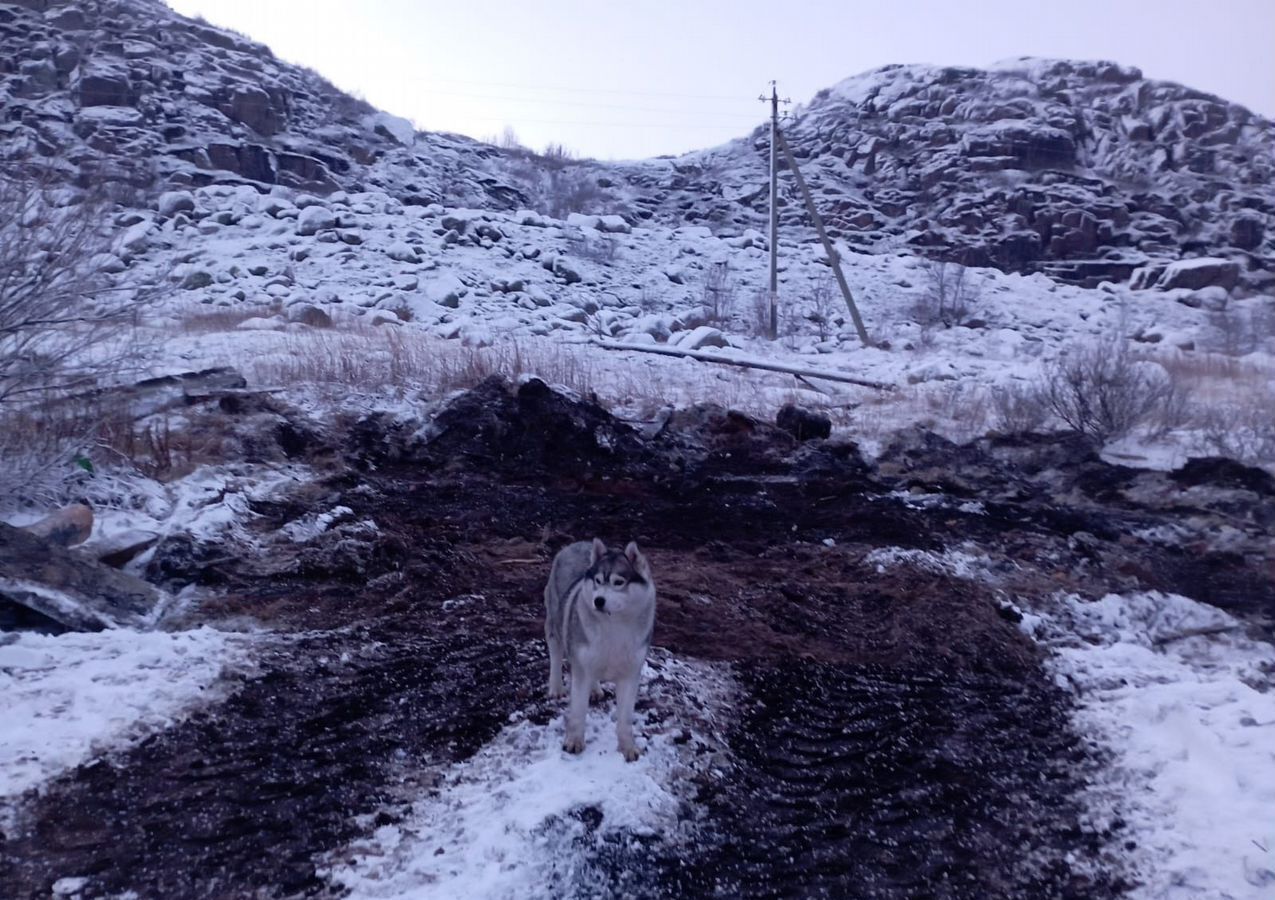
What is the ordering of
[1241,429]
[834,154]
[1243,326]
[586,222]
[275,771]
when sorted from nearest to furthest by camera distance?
1. [275,771]
2. [1241,429]
3. [1243,326]
4. [586,222]
5. [834,154]

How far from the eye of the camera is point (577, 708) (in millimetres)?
→ 4629

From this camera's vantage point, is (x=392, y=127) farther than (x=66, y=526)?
Yes

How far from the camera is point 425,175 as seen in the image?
1638 inches

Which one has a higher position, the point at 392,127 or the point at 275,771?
the point at 392,127

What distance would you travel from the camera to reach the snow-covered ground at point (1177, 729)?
13.2 ft

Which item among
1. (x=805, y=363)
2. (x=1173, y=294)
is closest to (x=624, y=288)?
(x=805, y=363)

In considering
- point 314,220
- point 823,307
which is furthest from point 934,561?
point 314,220

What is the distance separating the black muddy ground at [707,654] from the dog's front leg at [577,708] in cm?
50

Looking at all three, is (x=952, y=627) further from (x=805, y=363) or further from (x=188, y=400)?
(x=805, y=363)

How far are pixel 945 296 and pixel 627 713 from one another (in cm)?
2995

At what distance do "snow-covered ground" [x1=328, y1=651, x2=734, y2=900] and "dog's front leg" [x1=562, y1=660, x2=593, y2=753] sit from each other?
0.07 metres

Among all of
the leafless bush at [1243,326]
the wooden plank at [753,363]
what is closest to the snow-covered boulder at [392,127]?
the wooden plank at [753,363]

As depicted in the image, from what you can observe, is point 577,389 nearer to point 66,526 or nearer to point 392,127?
point 66,526

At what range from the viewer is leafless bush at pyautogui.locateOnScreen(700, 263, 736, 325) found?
27.8 m
